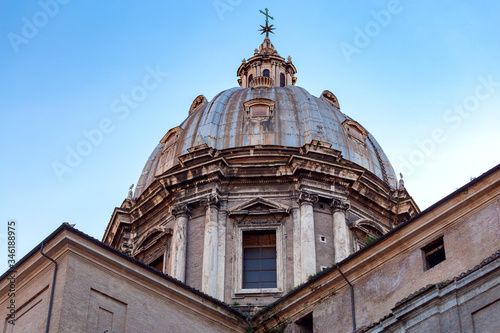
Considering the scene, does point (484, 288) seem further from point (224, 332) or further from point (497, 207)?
point (224, 332)

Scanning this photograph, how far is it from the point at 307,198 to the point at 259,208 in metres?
2.18

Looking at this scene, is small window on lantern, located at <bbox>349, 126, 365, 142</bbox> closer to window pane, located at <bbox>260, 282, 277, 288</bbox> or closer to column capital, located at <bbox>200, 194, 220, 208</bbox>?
column capital, located at <bbox>200, 194, 220, 208</bbox>

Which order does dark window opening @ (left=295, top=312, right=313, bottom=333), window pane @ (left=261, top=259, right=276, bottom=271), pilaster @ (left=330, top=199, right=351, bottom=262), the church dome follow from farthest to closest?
the church dome < pilaster @ (left=330, top=199, right=351, bottom=262) < window pane @ (left=261, top=259, right=276, bottom=271) < dark window opening @ (left=295, top=312, right=313, bottom=333)

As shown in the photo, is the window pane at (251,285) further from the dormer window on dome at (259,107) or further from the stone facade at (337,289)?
the dormer window on dome at (259,107)

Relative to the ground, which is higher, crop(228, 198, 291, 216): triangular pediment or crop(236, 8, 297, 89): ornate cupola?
crop(236, 8, 297, 89): ornate cupola

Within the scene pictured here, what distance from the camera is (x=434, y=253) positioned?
26875mm

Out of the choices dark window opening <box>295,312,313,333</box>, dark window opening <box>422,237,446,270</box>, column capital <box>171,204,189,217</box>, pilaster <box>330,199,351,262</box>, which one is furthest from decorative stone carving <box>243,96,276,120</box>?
dark window opening <box>422,237,446,270</box>

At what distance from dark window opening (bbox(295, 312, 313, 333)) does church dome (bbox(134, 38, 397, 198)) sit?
1517 cm

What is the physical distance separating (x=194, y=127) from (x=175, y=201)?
18.9ft

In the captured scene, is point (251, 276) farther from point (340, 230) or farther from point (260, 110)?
point (260, 110)

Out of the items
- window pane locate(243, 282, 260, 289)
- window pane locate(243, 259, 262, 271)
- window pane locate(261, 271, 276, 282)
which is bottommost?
window pane locate(243, 282, 260, 289)

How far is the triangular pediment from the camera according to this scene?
134ft

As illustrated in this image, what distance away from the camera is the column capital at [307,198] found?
135ft

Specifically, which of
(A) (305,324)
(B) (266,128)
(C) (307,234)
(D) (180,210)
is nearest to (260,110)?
(B) (266,128)
